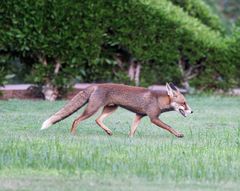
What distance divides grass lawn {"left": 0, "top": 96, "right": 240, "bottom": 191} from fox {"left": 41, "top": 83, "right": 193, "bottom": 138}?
195mm

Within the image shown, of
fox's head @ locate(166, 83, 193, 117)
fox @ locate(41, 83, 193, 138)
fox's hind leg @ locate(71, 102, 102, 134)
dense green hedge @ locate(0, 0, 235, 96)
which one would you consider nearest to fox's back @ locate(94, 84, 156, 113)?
fox @ locate(41, 83, 193, 138)

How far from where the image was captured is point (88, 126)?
13.2 metres

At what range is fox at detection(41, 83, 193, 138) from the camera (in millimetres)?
11938

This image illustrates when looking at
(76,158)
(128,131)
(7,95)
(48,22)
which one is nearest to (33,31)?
(48,22)

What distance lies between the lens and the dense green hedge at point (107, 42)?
17.7 m

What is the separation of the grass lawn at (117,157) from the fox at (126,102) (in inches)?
7.7

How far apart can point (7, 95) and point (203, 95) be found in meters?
4.41

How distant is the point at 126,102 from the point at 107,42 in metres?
6.78

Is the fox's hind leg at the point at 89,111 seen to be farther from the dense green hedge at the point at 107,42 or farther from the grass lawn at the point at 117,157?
the dense green hedge at the point at 107,42

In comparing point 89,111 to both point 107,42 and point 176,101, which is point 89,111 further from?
point 107,42

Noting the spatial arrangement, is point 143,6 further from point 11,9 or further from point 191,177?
point 191,177

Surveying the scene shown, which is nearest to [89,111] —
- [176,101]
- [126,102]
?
[126,102]

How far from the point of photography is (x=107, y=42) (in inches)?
738

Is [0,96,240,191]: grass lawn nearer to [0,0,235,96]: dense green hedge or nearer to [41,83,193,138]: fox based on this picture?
[41,83,193,138]: fox
